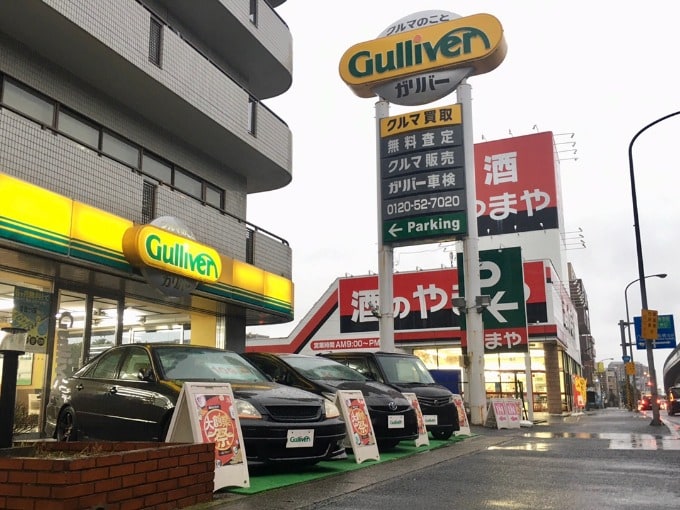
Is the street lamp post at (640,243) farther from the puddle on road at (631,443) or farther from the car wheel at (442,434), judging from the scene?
the car wheel at (442,434)

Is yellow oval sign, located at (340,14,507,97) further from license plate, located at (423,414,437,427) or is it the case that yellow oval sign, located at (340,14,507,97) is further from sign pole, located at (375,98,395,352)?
license plate, located at (423,414,437,427)

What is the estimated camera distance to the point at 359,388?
1056cm

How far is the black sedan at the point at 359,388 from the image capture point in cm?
1019

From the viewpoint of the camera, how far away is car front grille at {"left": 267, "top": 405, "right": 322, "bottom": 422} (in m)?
7.50

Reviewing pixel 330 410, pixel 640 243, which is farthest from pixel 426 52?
pixel 330 410

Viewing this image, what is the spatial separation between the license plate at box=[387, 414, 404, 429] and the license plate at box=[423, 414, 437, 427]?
230cm

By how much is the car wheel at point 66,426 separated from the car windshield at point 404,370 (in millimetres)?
6054

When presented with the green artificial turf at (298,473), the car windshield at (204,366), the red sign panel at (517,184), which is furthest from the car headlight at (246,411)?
the red sign panel at (517,184)

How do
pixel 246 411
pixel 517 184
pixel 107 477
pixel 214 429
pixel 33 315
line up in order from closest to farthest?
pixel 107 477, pixel 214 429, pixel 246 411, pixel 33 315, pixel 517 184

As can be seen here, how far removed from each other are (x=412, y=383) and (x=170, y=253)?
17.2ft

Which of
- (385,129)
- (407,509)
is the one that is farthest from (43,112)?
(385,129)

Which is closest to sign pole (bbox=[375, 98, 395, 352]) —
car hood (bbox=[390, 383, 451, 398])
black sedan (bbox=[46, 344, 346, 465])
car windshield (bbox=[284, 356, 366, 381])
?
car hood (bbox=[390, 383, 451, 398])

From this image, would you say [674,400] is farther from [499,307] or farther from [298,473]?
[298,473]

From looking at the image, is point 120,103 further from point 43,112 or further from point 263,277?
point 263,277
